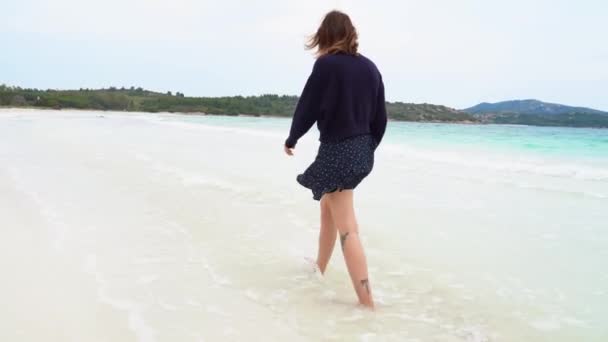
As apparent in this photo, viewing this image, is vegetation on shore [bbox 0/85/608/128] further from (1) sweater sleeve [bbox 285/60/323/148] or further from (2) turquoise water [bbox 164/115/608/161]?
(1) sweater sleeve [bbox 285/60/323/148]

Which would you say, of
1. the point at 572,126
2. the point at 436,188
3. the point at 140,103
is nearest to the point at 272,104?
the point at 140,103

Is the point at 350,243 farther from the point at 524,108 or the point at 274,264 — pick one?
the point at 524,108

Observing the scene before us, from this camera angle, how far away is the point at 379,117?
10.1ft

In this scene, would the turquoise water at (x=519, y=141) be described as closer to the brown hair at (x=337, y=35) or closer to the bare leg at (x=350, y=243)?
the bare leg at (x=350, y=243)

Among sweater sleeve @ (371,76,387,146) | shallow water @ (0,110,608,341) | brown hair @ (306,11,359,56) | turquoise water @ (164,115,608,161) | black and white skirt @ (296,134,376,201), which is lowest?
shallow water @ (0,110,608,341)

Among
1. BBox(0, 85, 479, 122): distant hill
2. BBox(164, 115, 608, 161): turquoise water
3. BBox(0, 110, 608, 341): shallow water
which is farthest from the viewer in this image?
BBox(0, 85, 479, 122): distant hill

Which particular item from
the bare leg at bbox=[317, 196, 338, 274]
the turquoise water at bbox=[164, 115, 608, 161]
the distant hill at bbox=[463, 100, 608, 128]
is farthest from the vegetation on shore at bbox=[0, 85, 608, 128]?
the bare leg at bbox=[317, 196, 338, 274]

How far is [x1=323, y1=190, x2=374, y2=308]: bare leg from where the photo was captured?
9.61 ft

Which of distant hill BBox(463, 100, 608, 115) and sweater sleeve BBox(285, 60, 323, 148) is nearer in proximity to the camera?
sweater sleeve BBox(285, 60, 323, 148)

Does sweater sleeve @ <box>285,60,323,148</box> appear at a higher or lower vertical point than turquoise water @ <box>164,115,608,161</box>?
higher

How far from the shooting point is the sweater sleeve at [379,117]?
10.0 feet

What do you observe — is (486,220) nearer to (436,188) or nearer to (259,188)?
(436,188)

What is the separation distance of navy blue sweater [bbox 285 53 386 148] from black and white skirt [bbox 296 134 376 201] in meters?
0.05

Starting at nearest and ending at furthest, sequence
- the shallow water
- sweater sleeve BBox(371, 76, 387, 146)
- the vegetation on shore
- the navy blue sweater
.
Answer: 1. the shallow water
2. the navy blue sweater
3. sweater sleeve BBox(371, 76, 387, 146)
4. the vegetation on shore
